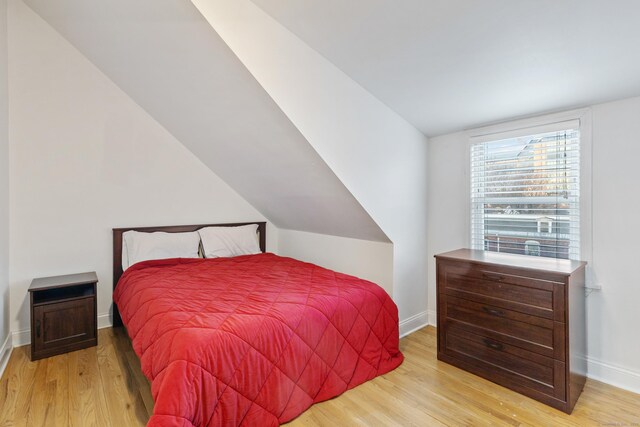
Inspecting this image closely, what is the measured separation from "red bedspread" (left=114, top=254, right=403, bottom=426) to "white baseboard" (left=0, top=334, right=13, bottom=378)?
75 cm

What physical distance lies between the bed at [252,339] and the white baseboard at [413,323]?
472 millimetres

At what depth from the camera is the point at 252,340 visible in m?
1.64

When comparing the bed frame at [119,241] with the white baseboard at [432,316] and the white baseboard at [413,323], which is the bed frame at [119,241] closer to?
the white baseboard at [413,323]

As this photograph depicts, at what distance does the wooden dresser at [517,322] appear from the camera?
1834 mm

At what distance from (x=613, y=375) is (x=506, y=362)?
70 centimetres

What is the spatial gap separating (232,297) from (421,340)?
1.64m

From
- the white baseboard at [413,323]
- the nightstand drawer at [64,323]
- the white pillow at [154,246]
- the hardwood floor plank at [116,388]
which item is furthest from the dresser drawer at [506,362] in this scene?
the nightstand drawer at [64,323]

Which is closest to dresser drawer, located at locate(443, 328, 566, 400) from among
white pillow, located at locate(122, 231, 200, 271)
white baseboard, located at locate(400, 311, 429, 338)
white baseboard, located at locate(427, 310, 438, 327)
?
white baseboard, located at locate(400, 311, 429, 338)

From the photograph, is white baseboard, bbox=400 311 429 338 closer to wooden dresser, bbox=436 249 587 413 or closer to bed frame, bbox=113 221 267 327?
wooden dresser, bbox=436 249 587 413

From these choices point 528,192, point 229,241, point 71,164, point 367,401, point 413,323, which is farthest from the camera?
point 229,241

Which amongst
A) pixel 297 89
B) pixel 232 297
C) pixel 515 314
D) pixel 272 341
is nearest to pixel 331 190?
pixel 297 89

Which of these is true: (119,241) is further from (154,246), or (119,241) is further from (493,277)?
(493,277)

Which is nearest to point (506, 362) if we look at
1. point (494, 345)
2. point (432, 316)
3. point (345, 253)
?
point (494, 345)

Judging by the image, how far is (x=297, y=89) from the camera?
6.65 ft
